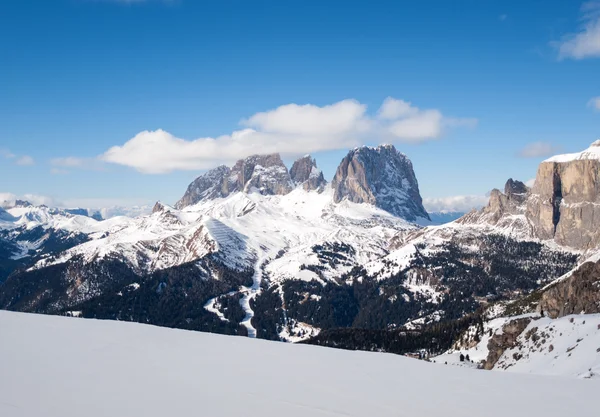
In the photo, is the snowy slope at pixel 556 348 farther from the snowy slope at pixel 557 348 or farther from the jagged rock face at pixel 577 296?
the jagged rock face at pixel 577 296

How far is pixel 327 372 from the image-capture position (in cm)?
1532

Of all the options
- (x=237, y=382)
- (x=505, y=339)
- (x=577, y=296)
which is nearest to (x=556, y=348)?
(x=505, y=339)

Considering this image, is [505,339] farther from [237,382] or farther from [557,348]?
[237,382]

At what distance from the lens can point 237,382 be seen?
13859 mm

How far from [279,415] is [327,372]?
162 inches

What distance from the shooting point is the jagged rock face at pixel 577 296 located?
86.2 metres

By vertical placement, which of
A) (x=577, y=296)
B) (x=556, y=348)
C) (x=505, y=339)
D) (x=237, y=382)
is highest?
(x=237, y=382)

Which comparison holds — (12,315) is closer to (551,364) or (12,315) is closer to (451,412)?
(451,412)

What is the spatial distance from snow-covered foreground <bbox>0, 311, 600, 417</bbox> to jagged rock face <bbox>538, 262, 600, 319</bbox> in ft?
280

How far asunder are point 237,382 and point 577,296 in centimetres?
9759

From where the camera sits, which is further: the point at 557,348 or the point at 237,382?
the point at 557,348

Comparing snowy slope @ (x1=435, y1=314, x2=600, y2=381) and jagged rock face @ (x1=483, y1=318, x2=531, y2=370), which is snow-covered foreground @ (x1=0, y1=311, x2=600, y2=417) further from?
jagged rock face @ (x1=483, y1=318, x2=531, y2=370)

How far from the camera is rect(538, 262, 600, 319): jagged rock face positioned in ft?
283

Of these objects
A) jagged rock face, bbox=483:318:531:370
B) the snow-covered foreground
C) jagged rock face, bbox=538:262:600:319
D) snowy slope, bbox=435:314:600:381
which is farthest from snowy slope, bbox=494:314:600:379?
the snow-covered foreground
